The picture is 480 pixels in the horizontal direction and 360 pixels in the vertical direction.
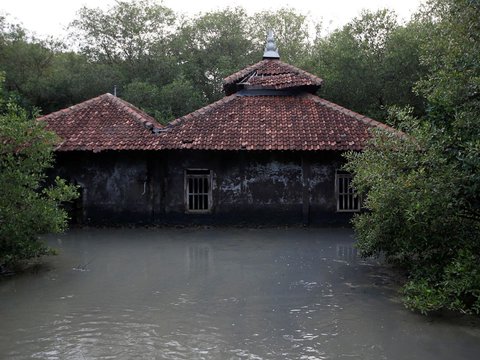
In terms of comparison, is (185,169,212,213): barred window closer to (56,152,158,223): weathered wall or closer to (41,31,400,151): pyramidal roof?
(56,152,158,223): weathered wall

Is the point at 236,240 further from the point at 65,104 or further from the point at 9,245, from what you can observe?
the point at 65,104

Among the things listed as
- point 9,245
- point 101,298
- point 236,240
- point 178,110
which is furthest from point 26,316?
point 178,110

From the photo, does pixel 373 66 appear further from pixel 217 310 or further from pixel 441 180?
pixel 217 310

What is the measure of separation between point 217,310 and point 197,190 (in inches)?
341

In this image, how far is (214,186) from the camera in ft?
51.5

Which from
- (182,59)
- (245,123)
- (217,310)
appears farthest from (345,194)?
(182,59)

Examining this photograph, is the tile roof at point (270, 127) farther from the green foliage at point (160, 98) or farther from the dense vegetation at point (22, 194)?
the green foliage at point (160, 98)

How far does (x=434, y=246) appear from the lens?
7.75m

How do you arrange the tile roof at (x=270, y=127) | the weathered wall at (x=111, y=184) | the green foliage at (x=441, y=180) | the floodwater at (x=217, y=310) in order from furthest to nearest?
the weathered wall at (x=111, y=184), the tile roof at (x=270, y=127), the green foliage at (x=441, y=180), the floodwater at (x=217, y=310)

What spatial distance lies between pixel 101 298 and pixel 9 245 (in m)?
2.50

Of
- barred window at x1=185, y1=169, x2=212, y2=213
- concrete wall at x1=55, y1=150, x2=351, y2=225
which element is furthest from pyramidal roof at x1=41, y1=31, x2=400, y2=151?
barred window at x1=185, y1=169, x2=212, y2=213

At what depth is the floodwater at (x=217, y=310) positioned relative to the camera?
6.11 m

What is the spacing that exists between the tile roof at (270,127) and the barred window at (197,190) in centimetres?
132

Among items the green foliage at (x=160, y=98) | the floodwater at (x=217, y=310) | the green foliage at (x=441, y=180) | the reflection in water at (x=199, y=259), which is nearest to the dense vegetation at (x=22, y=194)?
the floodwater at (x=217, y=310)
